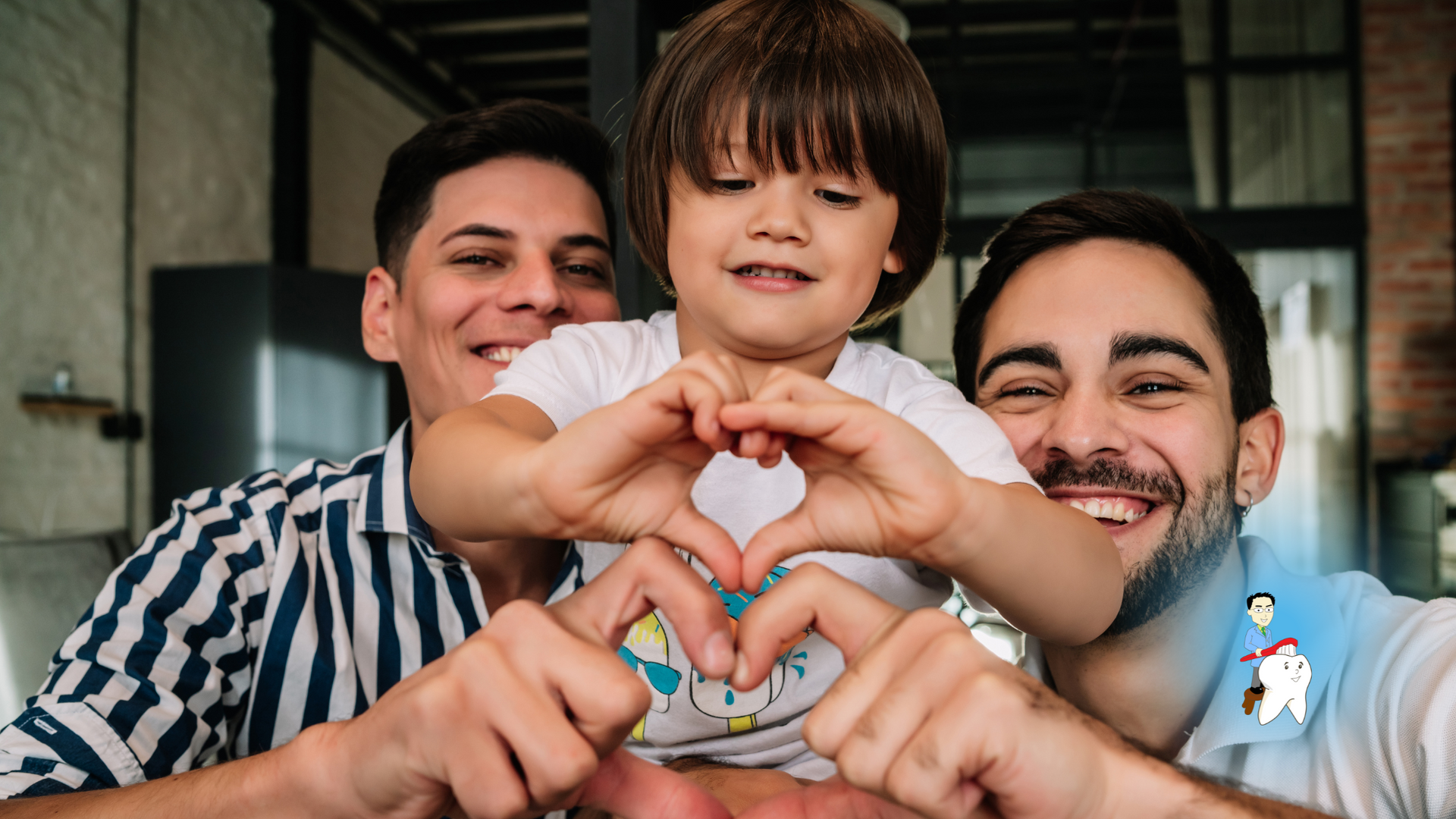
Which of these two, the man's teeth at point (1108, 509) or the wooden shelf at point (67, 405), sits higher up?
the wooden shelf at point (67, 405)

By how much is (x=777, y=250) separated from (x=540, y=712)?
0.60 m

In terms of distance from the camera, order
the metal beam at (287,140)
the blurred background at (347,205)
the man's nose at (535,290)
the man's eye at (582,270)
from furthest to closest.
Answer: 1. the metal beam at (287,140)
2. the blurred background at (347,205)
3. the man's eye at (582,270)
4. the man's nose at (535,290)

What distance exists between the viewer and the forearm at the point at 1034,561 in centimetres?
75

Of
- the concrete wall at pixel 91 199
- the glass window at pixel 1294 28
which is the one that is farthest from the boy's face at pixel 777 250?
the glass window at pixel 1294 28

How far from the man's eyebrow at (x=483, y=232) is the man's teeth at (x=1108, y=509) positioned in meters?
1.03

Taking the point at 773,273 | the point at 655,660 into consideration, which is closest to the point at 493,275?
the point at 773,273

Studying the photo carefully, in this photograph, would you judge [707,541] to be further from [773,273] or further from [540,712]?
[773,273]

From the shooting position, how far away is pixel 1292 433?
503cm

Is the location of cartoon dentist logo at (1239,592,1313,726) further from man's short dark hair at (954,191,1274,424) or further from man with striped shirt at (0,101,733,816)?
man with striped shirt at (0,101,733,816)

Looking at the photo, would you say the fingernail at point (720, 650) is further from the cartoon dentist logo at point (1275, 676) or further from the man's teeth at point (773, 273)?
the cartoon dentist logo at point (1275, 676)

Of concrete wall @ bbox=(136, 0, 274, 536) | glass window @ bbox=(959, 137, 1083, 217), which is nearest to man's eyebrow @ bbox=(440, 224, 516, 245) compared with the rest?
concrete wall @ bbox=(136, 0, 274, 536)

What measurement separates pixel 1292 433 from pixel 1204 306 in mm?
4477

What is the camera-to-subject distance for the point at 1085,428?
1.20 metres

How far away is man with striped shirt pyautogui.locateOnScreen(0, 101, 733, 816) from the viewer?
2.47ft
